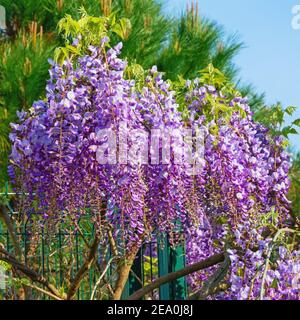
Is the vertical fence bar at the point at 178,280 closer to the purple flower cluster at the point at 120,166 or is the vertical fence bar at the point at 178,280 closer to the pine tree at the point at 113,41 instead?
the purple flower cluster at the point at 120,166

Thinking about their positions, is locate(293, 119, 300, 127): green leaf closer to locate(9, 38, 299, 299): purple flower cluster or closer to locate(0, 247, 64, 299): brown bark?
locate(9, 38, 299, 299): purple flower cluster

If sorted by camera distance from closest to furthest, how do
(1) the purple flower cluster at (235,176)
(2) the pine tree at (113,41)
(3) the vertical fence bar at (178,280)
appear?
1. (1) the purple flower cluster at (235,176)
2. (3) the vertical fence bar at (178,280)
3. (2) the pine tree at (113,41)

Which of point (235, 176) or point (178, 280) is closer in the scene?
point (235, 176)

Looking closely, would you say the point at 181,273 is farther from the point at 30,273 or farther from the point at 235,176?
the point at 30,273

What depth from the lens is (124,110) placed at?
398 centimetres

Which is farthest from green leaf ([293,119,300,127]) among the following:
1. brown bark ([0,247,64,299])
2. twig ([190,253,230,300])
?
brown bark ([0,247,64,299])

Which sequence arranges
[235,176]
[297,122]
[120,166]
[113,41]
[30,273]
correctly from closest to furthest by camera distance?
[120,166] → [30,273] → [235,176] → [297,122] → [113,41]

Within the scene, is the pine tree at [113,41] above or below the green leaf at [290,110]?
above

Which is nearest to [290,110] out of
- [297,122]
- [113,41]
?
[297,122]

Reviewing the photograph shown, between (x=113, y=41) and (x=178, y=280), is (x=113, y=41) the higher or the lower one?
the higher one

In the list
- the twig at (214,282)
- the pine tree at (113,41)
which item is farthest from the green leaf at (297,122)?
the pine tree at (113,41)

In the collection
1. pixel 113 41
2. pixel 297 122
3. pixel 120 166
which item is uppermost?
pixel 113 41

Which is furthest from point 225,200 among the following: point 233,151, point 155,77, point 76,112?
point 76,112
